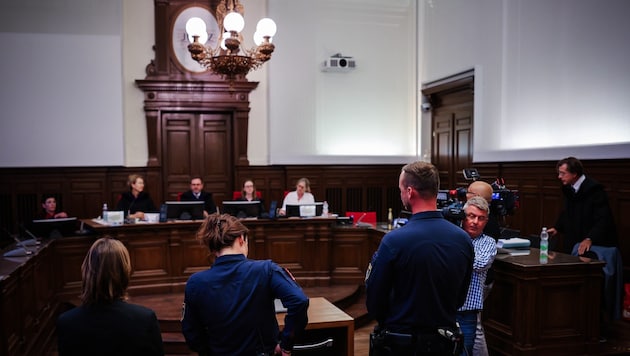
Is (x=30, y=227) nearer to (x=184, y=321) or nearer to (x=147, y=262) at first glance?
(x=147, y=262)

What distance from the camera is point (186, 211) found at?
20.8ft

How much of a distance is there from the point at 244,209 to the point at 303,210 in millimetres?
743

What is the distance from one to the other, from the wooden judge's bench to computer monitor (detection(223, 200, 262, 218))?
195 millimetres

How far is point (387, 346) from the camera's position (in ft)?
7.42

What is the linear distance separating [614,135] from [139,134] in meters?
6.68

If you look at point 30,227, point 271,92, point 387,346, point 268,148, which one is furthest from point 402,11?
point 387,346

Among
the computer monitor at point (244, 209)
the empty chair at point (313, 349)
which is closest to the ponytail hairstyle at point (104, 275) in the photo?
the empty chair at point (313, 349)

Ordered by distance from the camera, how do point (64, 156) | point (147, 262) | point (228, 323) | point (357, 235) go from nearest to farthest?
point (228, 323)
point (147, 262)
point (357, 235)
point (64, 156)

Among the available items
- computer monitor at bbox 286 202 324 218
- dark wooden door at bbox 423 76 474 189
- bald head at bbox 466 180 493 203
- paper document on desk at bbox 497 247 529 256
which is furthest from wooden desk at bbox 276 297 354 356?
dark wooden door at bbox 423 76 474 189

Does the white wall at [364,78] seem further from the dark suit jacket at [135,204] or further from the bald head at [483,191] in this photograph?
the bald head at [483,191]

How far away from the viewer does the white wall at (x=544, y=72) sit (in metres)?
5.75

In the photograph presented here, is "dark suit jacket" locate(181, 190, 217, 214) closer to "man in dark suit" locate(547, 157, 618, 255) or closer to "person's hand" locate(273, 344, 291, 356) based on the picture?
"man in dark suit" locate(547, 157, 618, 255)

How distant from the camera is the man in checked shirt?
10.2ft

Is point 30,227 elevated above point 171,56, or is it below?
below
